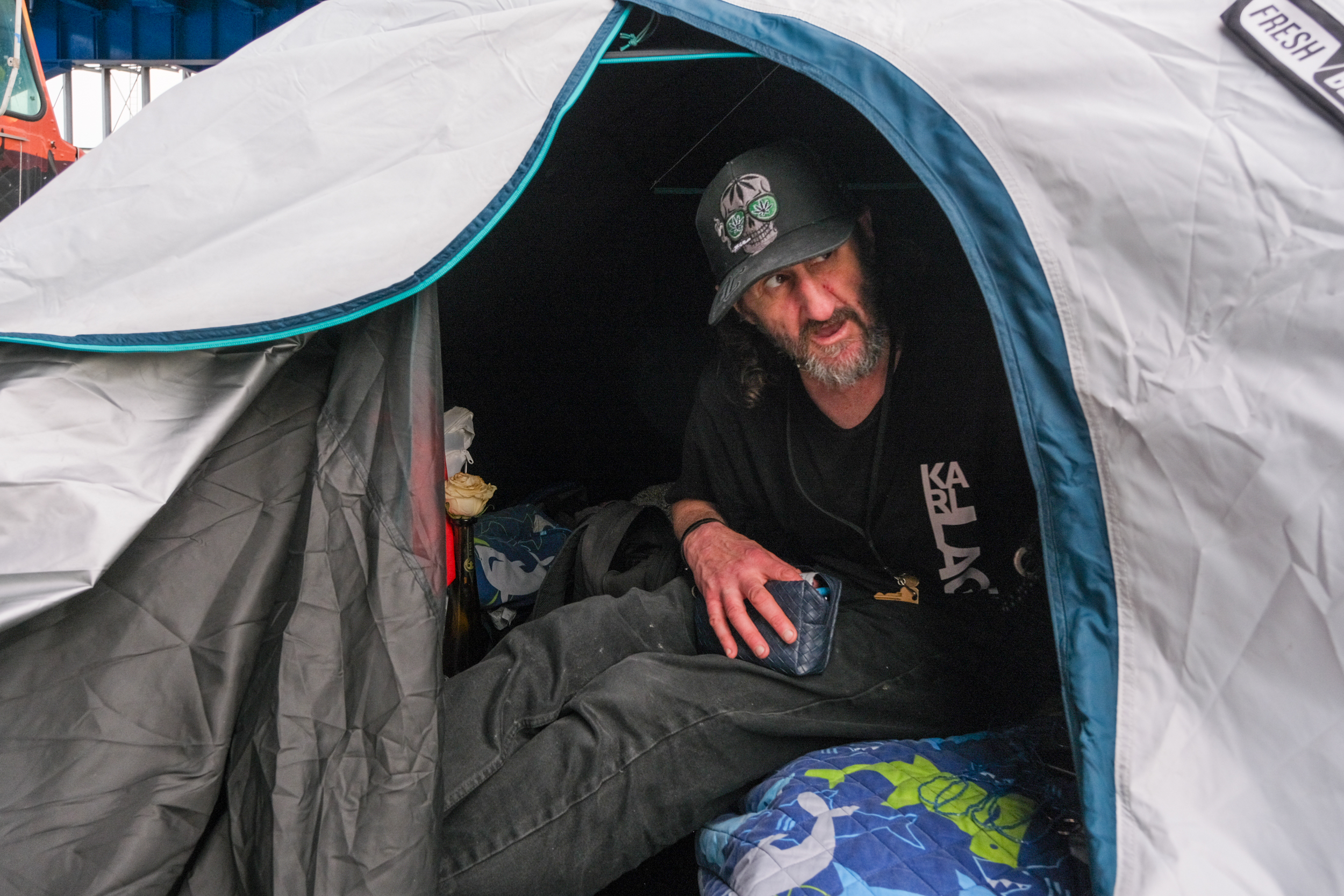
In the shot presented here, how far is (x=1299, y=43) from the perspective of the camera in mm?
735

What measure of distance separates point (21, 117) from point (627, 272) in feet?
8.33

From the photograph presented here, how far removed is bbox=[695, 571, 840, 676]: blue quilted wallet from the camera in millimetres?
1124

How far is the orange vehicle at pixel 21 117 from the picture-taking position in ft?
9.85

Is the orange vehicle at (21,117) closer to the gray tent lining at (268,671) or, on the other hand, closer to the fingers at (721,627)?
the gray tent lining at (268,671)

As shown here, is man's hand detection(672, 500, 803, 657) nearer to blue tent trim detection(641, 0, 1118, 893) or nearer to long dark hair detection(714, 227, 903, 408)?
long dark hair detection(714, 227, 903, 408)

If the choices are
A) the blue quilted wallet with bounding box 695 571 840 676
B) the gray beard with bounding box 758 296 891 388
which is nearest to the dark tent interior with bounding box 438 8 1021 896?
the gray beard with bounding box 758 296 891 388

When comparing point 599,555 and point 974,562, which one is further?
point 599,555

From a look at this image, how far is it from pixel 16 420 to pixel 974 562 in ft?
3.69

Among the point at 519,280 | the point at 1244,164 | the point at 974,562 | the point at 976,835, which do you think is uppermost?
the point at 1244,164

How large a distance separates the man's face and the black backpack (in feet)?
1.38

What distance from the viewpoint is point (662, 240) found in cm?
200

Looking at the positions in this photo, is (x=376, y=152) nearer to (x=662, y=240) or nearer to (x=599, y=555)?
(x=599, y=555)

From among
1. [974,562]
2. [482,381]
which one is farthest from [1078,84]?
[482,381]

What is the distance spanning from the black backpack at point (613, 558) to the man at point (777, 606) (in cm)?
9
